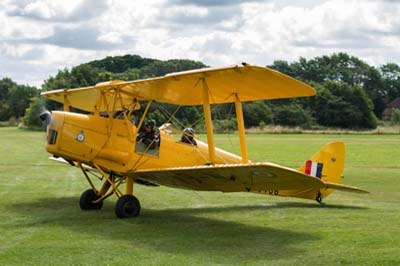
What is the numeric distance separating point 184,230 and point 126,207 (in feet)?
4.59

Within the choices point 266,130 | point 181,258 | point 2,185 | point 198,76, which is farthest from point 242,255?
point 266,130

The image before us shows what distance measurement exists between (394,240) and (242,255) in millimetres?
2242

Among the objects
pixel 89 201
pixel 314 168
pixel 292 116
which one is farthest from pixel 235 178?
pixel 292 116

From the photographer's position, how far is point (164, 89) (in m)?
11.3

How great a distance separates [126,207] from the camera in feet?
35.1

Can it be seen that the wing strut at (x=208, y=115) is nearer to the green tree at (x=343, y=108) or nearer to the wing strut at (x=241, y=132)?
the wing strut at (x=241, y=132)

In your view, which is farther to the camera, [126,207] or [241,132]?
[241,132]

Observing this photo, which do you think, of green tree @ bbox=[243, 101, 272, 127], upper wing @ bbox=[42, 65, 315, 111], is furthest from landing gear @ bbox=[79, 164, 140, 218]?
green tree @ bbox=[243, 101, 272, 127]

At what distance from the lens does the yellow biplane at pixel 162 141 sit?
970 centimetres

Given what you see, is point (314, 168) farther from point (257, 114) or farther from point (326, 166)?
point (257, 114)

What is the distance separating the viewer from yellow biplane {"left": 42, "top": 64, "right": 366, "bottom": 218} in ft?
31.8

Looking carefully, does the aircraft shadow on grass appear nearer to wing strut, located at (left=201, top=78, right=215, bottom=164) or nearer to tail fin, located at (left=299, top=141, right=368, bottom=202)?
tail fin, located at (left=299, top=141, right=368, bottom=202)

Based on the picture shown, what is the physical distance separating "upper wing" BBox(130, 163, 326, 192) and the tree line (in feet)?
62.2

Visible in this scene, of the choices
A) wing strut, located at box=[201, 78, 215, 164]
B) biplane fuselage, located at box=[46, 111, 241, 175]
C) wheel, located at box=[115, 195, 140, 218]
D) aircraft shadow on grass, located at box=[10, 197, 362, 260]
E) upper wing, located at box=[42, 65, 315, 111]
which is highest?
upper wing, located at box=[42, 65, 315, 111]
